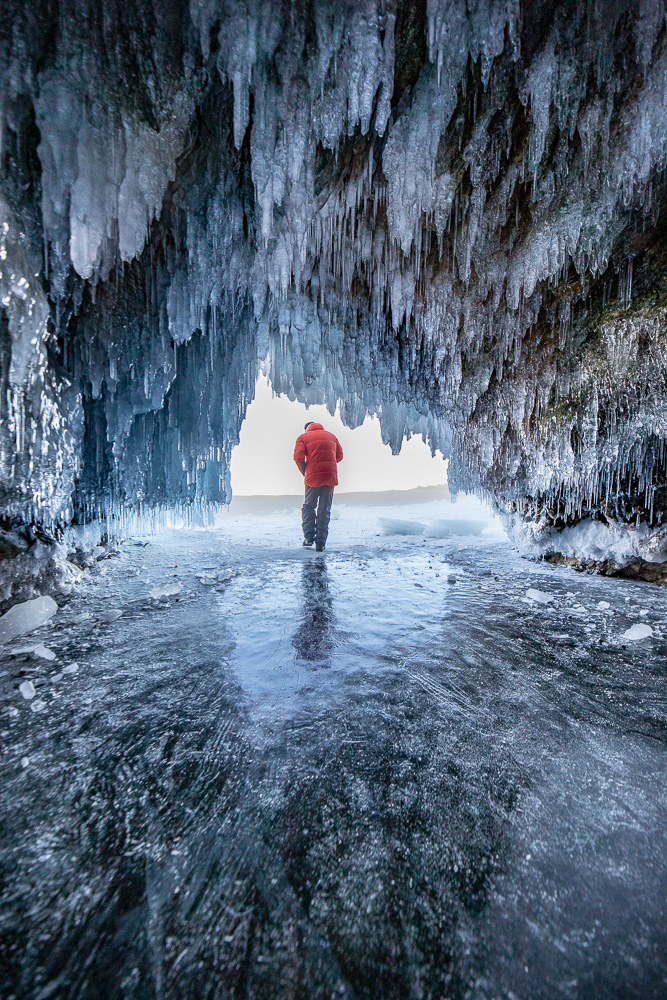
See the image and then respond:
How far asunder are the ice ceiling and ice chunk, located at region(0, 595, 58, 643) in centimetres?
126

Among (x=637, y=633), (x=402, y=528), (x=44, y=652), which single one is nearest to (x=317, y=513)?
(x=402, y=528)

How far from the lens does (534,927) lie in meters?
1.05

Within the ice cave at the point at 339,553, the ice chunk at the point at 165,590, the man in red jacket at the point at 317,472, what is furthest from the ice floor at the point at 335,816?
the man in red jacket at the point at 317,472

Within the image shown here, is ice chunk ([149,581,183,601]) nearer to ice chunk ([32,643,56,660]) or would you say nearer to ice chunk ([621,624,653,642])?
ice chunk ([32,643,56,660])

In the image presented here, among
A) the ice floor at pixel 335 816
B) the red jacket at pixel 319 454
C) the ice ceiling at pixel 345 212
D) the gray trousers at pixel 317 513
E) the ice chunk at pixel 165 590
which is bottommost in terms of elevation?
the ice chunk at pixel 165 590

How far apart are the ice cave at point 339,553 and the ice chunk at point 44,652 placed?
7 cm

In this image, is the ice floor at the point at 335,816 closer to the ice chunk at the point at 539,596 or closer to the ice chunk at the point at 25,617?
the ice chunk at the point at 25,617

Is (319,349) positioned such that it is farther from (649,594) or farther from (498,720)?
(498,720)

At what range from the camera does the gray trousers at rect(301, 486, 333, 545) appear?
7234 millimetres

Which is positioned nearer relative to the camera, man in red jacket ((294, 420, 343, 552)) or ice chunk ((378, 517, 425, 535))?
man in red jacket ((294, 420, 343, 552))

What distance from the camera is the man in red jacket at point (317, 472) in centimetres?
714

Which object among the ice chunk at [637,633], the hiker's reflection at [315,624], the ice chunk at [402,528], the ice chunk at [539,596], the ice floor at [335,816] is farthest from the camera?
the ice chunk at [402,528]

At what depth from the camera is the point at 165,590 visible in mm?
4555

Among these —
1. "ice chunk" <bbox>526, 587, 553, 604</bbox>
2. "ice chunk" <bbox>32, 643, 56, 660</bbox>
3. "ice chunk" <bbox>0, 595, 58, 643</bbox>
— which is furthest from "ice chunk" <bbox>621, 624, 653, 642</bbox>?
"ice chunk" <bbox>0, 595, 58, 643</bbox>
